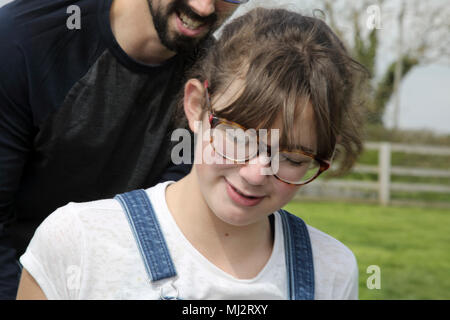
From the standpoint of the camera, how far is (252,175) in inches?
44.8

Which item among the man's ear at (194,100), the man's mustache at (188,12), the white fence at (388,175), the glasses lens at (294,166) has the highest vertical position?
the man's mustache at (188,12)

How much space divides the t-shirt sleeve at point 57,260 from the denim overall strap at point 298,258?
1.49ft

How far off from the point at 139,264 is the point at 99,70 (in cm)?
78

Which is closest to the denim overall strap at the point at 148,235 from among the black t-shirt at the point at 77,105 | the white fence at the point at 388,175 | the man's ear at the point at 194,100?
the man's ear at the point at 194,100

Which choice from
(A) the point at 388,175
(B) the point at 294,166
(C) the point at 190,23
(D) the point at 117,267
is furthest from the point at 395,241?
(D) the point at 117,267

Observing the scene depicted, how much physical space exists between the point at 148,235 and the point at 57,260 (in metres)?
0.19

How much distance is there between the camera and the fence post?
31.1 ft

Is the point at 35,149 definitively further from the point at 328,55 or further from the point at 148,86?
the point at 328,55

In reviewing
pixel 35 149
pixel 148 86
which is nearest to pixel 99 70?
pixel 148 86

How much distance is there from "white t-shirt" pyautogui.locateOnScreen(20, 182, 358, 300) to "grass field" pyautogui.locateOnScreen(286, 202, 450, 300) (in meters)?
2.45

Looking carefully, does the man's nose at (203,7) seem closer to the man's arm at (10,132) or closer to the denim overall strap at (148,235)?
the man's arm at (10,132)

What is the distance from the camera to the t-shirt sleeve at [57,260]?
115 cm

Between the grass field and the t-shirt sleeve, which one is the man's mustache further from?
the grass field
